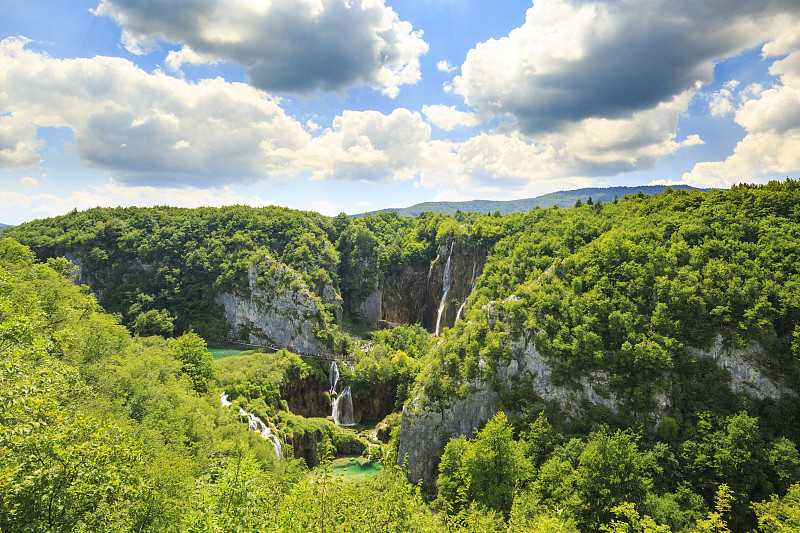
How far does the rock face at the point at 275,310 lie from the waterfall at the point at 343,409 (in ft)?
41.8

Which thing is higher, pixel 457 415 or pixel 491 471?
pixel 491 471

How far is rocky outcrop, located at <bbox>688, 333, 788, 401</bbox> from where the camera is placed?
29.6 meters

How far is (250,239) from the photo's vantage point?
286 ft

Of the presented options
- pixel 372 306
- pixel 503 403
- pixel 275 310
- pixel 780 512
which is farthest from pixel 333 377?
pixel 780 512

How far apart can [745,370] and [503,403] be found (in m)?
20.3

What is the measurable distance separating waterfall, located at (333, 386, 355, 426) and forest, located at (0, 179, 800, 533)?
130cm

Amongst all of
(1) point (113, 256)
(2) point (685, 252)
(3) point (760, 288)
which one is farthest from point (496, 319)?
(1) point (113, 256)

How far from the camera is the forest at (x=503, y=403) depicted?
11242 mm

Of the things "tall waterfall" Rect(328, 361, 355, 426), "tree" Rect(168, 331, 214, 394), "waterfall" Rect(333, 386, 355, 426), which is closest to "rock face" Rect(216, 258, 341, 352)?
"tall waterfall" Rect(328, 361, 355, 426)

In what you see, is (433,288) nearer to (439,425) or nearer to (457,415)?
(457,415)

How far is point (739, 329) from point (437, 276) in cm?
5417

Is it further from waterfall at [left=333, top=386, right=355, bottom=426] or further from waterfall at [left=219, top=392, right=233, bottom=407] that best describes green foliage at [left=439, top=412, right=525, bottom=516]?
waterfall at [left=333, top=386, right=355, bottom=426]

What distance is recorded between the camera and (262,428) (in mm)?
40375

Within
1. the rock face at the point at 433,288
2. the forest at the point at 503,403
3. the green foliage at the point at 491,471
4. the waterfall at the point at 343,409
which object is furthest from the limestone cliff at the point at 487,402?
the rock face at the point at 433,288
